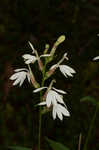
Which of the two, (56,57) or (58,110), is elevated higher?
(56,57)

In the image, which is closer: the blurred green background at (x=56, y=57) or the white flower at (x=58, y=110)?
the white flower at (x=58, y=110)

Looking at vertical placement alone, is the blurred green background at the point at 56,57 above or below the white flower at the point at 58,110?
above

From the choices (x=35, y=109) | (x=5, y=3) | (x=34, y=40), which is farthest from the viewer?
(x=5, y=3)

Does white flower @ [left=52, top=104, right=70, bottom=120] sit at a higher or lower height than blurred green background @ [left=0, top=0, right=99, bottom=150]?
lower

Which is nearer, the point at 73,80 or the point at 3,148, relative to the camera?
the point at 3,148

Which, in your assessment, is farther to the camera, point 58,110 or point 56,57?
point 56,57

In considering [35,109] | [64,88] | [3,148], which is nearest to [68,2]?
[64,88]

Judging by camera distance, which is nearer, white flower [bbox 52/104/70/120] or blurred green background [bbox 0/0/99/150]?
white flower [bbox 52/104/70/120]

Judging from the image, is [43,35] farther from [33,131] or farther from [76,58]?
[33,131]
